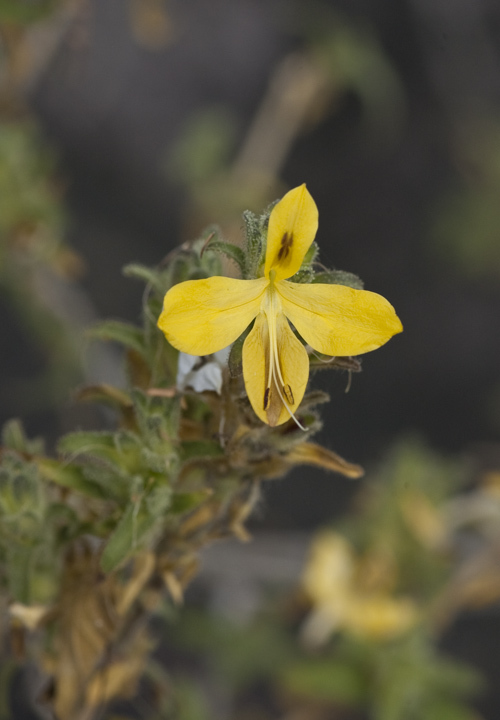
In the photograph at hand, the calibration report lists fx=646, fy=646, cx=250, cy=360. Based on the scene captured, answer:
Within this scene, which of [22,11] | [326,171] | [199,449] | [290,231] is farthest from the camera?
[326,171]

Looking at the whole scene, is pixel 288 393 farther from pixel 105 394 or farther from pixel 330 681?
pixel 330 681

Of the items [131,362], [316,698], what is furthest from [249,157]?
[131,362]

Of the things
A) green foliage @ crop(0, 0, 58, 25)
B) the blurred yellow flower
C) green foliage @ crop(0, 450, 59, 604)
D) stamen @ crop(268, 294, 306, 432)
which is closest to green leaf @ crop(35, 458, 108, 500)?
green foliage @ crop(0, 450, 59, 604)

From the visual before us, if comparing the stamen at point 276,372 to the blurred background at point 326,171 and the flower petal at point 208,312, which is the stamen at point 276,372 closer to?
the flower petal at point 208,312

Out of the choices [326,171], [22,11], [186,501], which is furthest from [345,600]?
[326,171]

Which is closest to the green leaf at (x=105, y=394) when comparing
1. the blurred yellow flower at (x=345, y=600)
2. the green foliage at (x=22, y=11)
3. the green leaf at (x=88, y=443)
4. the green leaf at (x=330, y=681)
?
the green leaf at (x=88, y=443)

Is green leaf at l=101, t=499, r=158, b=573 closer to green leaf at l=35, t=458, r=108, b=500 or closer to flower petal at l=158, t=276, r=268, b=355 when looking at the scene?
green leaf at l=35, t=458, r=108, b=500
